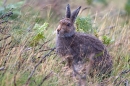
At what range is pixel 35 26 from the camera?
23.6 ft

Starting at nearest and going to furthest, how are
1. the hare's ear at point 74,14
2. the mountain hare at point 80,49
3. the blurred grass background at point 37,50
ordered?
the blurred grass background at point 37,50
the mountain hare at point 80,49
the hare's ear at point 74,14

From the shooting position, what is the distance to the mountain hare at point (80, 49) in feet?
21.9

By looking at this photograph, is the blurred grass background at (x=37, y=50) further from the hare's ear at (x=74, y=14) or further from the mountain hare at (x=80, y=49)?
the hare's ear at (x=74, y=14)

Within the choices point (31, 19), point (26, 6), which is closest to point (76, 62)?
point (31, 19)

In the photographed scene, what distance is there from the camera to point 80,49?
6.78 m

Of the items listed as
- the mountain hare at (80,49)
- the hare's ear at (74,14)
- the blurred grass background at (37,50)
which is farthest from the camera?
the hare's ear at (74,14)

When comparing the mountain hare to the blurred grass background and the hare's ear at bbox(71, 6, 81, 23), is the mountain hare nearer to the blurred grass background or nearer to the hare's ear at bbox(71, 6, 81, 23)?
the hare's ear at bbox(71, 6, 81, 23)

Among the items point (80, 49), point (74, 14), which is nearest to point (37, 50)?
point (80, 49)

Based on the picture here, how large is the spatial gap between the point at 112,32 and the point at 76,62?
1.85 m

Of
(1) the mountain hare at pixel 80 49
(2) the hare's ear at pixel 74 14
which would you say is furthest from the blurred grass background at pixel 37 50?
(2) the hare's ear at pixel 74 14

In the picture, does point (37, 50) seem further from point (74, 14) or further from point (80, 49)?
point (74, 14)

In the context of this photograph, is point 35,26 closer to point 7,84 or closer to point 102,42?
point 102,42

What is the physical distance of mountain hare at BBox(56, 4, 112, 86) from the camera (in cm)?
668

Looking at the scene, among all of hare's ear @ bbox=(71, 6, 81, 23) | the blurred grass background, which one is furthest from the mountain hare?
the blurred grass background
